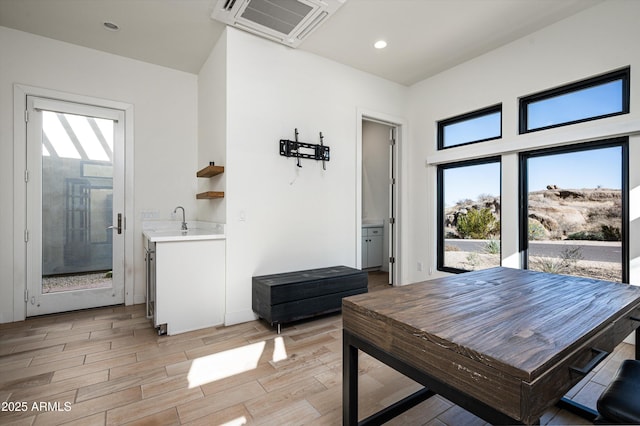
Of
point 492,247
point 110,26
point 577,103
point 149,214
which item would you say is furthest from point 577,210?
point 110,26

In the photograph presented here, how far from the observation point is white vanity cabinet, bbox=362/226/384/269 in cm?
549

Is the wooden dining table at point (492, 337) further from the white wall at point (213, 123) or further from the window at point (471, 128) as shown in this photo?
the window at point (471, 128)

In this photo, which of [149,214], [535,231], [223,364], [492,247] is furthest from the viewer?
[149,214]

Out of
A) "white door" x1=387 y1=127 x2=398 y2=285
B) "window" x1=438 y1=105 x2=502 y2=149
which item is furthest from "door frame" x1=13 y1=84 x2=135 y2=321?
"window" x1=438 y1=105 x2=502 y2=149

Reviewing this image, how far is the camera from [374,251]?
5617 mm

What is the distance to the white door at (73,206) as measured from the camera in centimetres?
328

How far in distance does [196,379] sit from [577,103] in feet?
13.9

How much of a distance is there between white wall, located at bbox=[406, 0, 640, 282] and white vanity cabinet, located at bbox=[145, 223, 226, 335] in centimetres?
291

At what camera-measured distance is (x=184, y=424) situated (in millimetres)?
1617

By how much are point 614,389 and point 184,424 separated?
1.98 meters

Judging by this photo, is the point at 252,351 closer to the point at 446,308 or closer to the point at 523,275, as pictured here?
the point at 446,308

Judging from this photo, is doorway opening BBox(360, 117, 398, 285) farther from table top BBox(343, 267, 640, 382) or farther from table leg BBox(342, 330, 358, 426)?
table leg BBox(342, 330, 358, 426)

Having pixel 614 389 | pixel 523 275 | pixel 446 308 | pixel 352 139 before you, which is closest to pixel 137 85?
pixel 352 139

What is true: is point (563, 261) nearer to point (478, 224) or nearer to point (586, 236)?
point (586, 236)
